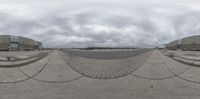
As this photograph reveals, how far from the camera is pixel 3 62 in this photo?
392 centimetres

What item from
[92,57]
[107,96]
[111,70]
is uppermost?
[92,57]

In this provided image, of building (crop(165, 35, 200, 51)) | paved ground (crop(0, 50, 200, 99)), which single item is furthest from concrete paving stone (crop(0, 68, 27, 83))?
building (crop(165, 35, 200, 51))

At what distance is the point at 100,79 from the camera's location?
346 cm

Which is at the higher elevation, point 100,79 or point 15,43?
point 15,43

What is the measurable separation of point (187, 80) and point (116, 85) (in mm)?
1496

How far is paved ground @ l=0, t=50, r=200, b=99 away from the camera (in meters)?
3.21

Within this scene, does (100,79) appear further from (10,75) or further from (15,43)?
(15,43)

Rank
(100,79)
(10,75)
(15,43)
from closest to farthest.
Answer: (100,79) < (10,75) < (15,43)

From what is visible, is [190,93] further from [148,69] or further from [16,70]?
[16,70]

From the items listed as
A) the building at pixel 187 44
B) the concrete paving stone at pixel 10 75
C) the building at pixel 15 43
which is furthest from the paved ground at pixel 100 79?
the building at pixel 15 43

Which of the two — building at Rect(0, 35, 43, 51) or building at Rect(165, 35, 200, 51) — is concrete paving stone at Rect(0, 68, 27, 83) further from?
building at Rect(0, 35, 43, 51)

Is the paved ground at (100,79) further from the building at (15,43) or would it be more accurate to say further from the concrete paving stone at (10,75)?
the building at (15,43)

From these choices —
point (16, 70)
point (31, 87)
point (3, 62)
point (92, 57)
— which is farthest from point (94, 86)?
point (3, 62)

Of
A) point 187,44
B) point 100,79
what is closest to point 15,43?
point 187,44
